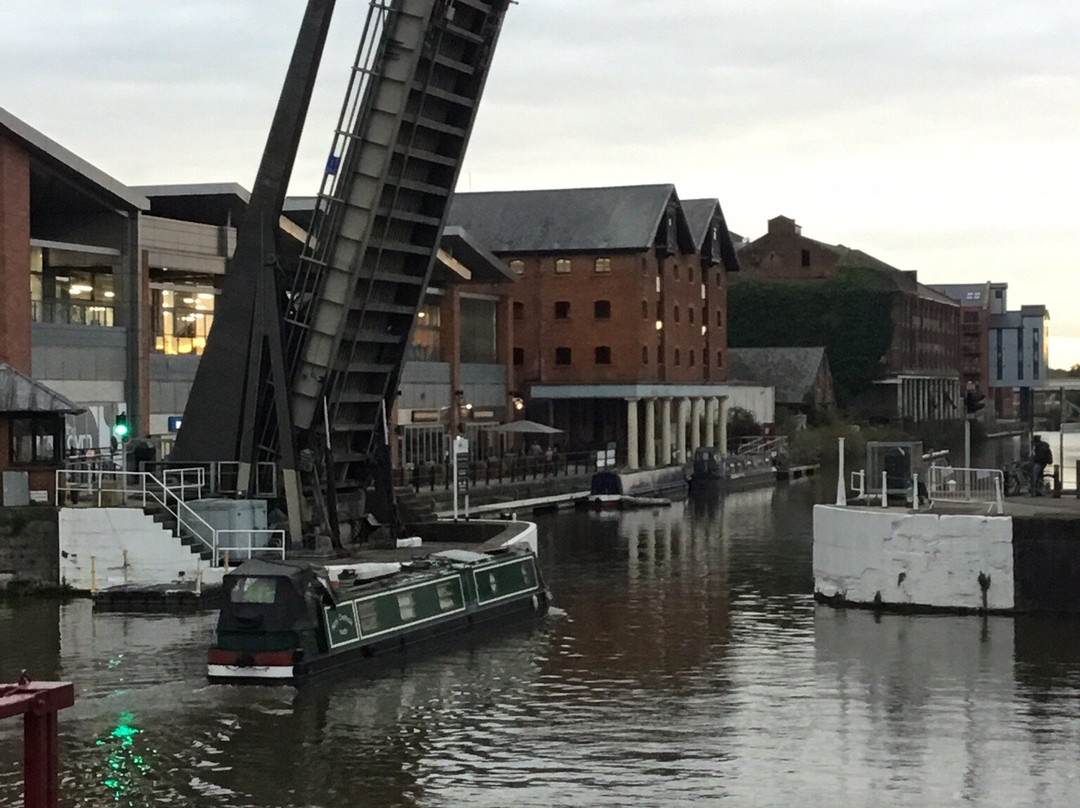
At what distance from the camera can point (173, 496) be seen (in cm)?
3703

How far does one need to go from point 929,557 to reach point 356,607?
11.0 meters

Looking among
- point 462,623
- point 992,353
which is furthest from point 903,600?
point 992,353

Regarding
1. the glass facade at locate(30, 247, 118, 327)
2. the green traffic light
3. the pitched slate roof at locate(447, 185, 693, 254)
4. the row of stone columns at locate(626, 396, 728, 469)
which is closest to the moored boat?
the green traffic light

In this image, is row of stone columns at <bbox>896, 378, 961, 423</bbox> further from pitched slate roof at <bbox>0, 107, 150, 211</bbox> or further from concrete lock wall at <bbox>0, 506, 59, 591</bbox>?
concrete lock wall at <bbox>0, 506, 59, 591</bbox>

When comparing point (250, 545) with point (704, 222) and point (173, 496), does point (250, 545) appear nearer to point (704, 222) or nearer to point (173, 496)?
point (173, 496)

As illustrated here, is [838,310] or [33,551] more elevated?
[838,310]

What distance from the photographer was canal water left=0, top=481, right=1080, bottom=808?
70.8 ft

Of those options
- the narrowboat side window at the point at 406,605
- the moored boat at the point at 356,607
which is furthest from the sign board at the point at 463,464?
the narrowboat side window at the point at 406,605

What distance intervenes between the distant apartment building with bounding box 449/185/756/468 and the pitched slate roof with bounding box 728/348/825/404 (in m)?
27.6

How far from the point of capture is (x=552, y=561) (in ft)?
160

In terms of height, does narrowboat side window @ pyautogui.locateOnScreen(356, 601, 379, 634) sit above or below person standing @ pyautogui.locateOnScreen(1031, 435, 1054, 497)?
below

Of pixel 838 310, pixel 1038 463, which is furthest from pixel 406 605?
pixel 838 310

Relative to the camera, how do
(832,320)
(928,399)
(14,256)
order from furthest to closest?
(928,399)
(832,320)
(14,256)

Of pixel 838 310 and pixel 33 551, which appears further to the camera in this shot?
pixel 838 310
